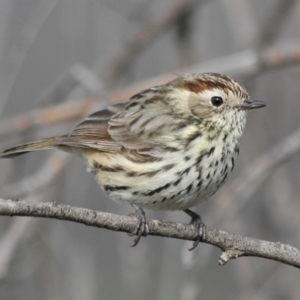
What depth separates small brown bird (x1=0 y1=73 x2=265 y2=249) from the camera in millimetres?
Answer: 5773

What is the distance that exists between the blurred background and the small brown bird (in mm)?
581

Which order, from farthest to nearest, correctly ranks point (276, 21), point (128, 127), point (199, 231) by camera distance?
1. point (276, 21)
2. point (128, 127)
3. point (199, 231)

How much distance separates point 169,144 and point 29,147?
4.33 feet

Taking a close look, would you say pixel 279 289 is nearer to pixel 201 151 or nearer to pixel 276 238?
pixel 276 238

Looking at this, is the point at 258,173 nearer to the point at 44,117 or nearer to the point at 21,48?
the point at 44,117

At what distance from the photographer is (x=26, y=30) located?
7.34 metres

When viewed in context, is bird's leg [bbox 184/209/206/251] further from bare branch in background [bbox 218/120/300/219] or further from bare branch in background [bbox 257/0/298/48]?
bare branch in background [bbox 257/0/298/48]

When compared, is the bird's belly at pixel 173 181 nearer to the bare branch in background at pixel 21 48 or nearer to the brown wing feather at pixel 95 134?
the brown wing feather at pixel 95 134

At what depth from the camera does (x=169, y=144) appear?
5977mm

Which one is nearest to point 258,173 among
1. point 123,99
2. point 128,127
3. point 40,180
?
point 128,127

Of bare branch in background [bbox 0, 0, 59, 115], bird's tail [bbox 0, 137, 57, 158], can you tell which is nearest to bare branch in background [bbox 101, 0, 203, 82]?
bare branch in background [bbox 0, 0, 59, 115]

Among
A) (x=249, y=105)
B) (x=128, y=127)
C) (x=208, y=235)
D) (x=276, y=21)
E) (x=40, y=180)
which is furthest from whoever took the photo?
(x=276, y=21)

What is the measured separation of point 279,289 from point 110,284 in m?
3.29

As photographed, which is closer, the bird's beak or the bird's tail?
the bird's beak
